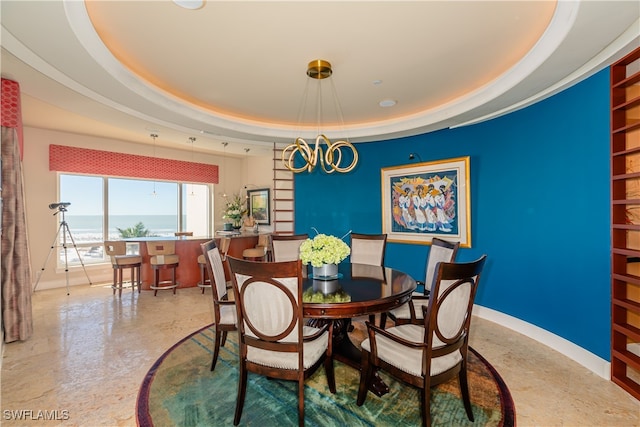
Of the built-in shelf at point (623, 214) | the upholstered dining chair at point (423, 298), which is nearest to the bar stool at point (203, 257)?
the upholstered dining chair at point (423, 298)

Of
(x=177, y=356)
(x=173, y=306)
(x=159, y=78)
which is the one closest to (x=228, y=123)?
Result: (x=159, y=78)

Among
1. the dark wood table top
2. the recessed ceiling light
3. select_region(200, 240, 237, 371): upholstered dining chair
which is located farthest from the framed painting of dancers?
the recessed ceiling light

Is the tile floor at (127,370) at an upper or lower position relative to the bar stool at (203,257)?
lower

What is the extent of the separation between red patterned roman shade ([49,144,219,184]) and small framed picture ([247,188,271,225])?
3.19ft

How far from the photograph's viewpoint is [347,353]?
2643 mm

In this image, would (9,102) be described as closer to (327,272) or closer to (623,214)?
(327,272)

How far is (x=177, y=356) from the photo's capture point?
9.41 feet

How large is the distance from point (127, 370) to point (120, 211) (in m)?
4.81

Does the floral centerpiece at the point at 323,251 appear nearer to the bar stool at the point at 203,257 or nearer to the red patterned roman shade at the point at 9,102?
the bar stool at the point at 203,257

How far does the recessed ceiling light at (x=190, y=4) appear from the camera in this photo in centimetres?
200

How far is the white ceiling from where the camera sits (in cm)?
210

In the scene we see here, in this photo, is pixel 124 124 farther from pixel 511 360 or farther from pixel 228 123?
pixel 511 360

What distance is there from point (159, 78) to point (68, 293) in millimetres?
4161

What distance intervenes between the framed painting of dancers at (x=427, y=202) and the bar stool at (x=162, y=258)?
3565 mm
